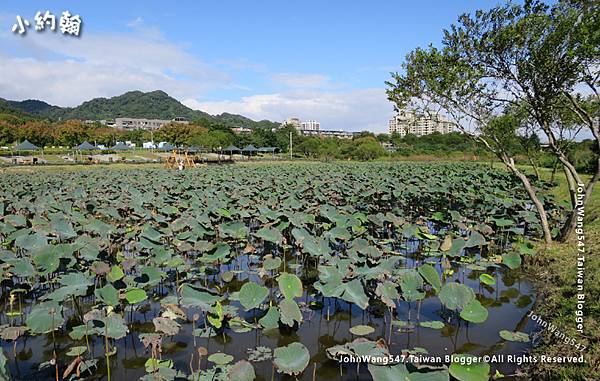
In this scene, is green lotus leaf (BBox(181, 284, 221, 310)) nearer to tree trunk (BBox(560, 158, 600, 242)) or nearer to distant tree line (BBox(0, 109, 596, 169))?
tree trunk (BBox(560, 158, 600, 242))

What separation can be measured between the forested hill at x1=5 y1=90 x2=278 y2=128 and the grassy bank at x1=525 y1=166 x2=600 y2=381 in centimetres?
14374

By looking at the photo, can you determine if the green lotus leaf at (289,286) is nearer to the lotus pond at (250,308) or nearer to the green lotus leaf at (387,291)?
the lotus pond at (250,308)

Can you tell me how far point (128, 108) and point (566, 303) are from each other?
172 metres

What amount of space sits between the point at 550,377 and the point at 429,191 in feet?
31.0

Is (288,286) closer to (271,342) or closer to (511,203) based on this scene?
(271,342)

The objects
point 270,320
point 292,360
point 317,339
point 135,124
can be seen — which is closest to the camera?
point 292,360

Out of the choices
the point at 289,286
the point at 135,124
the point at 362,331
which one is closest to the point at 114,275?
the point at 289,286

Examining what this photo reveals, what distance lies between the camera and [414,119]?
938 cm

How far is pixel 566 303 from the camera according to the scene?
5.26m

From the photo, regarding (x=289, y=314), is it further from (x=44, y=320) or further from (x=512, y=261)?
(x=512, y=261)

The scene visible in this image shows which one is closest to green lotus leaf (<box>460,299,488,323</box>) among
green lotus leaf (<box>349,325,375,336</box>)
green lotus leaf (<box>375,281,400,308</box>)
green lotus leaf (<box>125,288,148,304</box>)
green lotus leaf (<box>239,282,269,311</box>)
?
green lotus leaf (<box>375,281,400,308</box>)

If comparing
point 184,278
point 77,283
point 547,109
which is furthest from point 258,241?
point 547,109

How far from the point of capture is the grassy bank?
385 cm

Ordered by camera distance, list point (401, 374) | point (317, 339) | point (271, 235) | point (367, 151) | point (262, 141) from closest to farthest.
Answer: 1. point (401, 374)
2. point (317, 339)
3. point (271, 235)
4. point (367, 151)
5. point (262, 141)
